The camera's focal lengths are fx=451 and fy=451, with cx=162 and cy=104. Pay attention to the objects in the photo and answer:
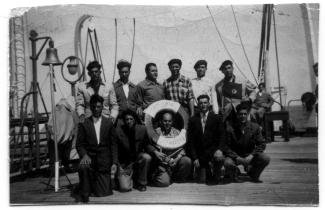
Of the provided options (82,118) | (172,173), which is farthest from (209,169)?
(82,118)

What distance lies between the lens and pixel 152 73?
5598 mm

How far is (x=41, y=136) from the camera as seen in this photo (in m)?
6.06

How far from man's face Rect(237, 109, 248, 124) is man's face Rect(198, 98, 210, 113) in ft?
1.30

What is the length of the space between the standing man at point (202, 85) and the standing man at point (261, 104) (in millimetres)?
486

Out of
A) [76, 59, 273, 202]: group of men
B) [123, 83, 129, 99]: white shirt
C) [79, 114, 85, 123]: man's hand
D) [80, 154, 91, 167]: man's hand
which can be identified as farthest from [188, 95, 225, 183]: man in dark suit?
[79, 114, 85, 123]: man's hand

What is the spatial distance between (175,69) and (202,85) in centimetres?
39

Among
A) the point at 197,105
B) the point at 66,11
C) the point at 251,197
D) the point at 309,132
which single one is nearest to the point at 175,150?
the point at 197,105

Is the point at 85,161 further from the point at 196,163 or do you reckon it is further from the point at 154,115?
the point at 196,163

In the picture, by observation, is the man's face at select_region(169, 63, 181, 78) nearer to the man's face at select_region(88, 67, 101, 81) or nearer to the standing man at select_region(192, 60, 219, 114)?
the standing man at select_region(192, 60, 219, 114)

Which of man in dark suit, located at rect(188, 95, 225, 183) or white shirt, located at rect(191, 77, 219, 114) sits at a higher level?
white shirt, located at rect(191, 77, 219, 114)

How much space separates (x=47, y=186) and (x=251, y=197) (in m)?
2.51

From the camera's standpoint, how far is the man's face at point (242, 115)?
5.48m

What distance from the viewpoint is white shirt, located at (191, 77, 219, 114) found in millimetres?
5605

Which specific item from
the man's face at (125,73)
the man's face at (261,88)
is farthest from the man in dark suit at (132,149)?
the man's face at (261,88)
